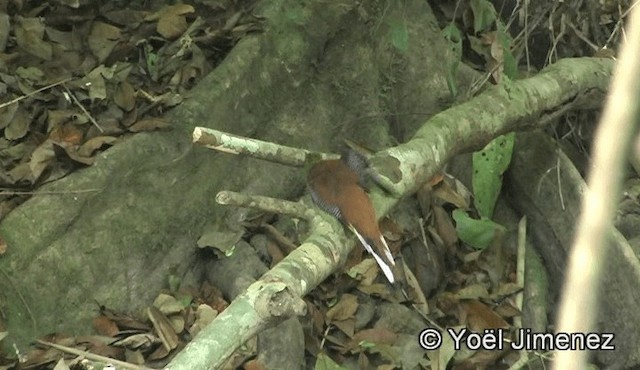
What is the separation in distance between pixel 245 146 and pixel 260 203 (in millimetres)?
197

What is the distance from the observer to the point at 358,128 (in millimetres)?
4086

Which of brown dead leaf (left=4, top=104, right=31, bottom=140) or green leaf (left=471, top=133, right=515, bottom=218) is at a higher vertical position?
brown dead leaf (left=4, top=104, right=31, bottom=140)

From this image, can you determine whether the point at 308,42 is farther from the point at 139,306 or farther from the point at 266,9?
the point at 139,306

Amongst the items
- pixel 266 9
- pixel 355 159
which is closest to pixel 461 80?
pixel 266 9

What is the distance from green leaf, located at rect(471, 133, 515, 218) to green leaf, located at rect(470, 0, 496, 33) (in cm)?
65

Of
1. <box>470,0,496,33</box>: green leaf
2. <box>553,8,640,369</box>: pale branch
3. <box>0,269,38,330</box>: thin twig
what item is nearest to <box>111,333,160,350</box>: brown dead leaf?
<box>0,269,38,330</box>: thin twig

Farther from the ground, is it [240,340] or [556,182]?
[240,340]

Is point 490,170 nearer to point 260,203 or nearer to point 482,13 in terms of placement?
point 482,13

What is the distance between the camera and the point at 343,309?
11.7ft

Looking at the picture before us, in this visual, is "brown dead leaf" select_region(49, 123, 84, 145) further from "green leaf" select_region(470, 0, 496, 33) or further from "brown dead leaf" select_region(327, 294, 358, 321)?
"green leaf" select_region(470, 0, 496, 33)

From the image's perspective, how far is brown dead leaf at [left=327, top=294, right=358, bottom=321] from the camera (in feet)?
11.6

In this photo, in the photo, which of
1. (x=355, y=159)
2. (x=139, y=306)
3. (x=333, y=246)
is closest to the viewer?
(x=333, y=246)

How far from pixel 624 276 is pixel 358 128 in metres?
1.49

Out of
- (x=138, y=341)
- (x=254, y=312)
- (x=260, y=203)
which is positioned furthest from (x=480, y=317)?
(x=254, y=312)
